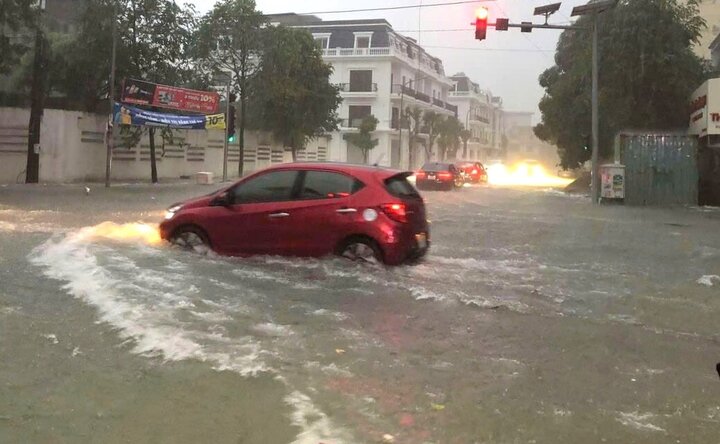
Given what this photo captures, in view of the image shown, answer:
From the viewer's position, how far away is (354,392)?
4.88 meters

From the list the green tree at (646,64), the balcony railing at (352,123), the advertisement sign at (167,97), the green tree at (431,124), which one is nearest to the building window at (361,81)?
A: the balcony railing at (352,123)

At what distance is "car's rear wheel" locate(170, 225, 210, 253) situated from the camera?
1021cm

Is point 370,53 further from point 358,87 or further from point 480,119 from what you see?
point 480,119

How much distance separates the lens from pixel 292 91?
38.8 meters

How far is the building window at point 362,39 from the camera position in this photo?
210 ft

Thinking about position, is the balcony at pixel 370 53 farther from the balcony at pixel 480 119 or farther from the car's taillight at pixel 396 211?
the car's taillight at pixel 396 211

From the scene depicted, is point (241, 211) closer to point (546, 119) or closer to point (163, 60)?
point (163, 60)

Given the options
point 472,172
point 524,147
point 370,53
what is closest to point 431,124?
point 370,53

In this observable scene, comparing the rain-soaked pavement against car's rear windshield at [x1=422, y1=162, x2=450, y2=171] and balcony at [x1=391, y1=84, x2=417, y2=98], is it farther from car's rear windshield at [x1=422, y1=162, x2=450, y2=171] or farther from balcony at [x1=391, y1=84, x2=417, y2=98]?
balcony at [x1=391, y1=84, x2=417, y2=98]

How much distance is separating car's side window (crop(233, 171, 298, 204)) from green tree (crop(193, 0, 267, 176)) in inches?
1127

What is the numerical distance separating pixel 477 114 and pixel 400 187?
9298 centimetres

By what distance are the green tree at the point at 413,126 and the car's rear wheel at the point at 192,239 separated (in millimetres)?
57292

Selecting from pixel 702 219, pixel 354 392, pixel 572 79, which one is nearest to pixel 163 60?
pixel 572 79

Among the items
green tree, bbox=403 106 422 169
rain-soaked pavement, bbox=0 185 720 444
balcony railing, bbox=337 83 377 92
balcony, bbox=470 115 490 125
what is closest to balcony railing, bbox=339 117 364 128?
balcony railing, bbox=337 83 377 92
